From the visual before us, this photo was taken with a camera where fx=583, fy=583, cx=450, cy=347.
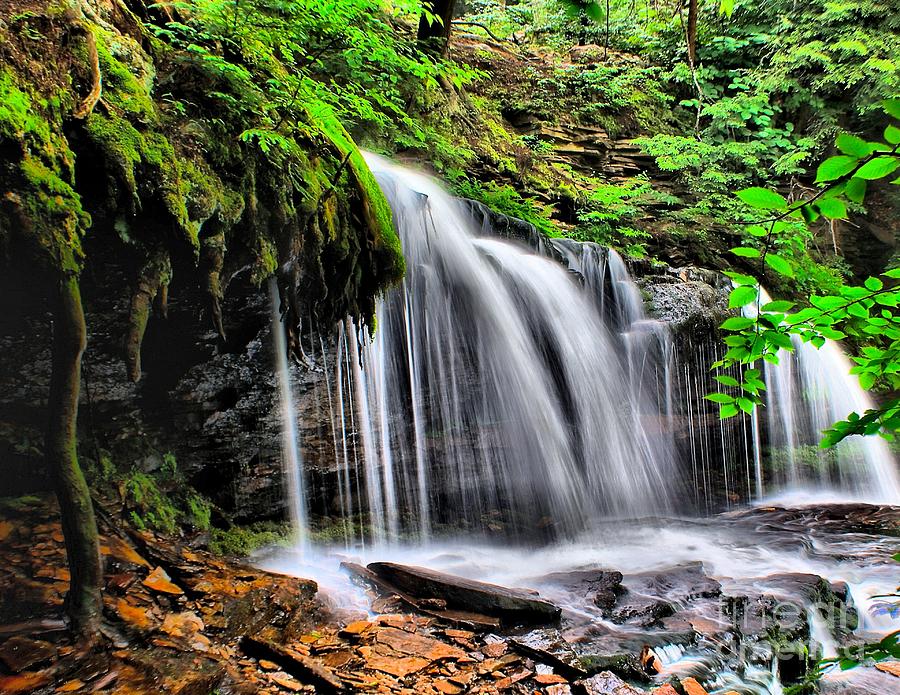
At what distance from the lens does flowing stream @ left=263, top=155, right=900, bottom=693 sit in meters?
5.10

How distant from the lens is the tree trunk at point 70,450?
10.7 ft

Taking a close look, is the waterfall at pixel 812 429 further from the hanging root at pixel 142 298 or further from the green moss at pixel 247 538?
the hanging root at pixel 142 298

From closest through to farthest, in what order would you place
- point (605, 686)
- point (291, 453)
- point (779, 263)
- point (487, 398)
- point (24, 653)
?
point (779, 263) → point (24, 653) → point (605, 686) → point (291, 453) → point (487, 398)

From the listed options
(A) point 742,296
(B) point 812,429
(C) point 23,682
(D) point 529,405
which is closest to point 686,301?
(B) point 812,429

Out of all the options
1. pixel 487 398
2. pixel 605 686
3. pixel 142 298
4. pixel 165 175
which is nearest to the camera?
pixel 605 686

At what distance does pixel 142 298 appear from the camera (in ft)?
12.7

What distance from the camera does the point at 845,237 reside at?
12789mm

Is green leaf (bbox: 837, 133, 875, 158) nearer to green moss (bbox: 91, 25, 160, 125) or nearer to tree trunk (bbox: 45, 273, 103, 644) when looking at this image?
tree trunk (bbox: 45, 273, 103, 644)

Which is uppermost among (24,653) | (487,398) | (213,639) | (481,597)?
(487,398)

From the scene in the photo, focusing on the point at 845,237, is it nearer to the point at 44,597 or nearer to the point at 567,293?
the point at 567,293

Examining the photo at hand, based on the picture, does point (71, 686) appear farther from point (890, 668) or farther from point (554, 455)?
point (554, 455)

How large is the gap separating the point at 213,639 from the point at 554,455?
436 centimetres

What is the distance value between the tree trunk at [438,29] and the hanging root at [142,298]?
6.89 meters

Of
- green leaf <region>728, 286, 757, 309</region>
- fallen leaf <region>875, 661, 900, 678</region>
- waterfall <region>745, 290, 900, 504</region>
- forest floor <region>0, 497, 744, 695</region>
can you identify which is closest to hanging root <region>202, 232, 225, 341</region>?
forest floor <region>0, 497, 744, 695</region>
